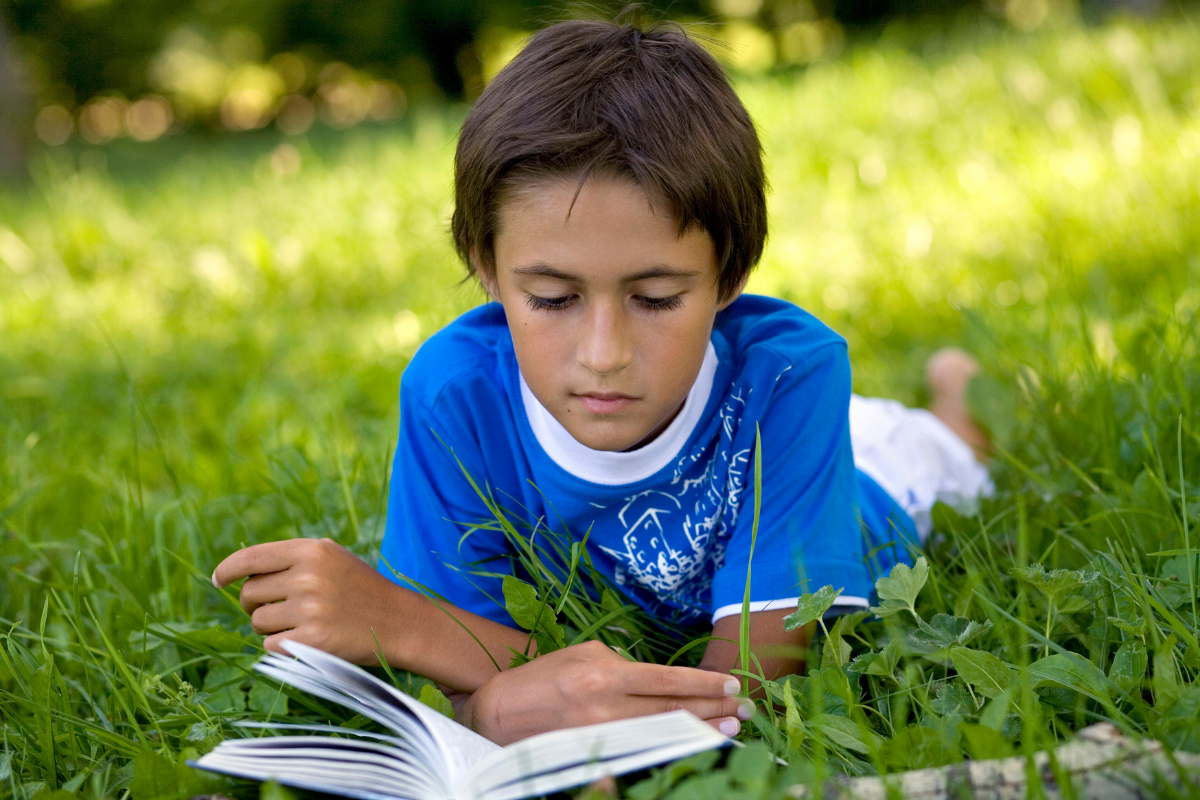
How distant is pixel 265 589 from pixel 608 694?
530mm

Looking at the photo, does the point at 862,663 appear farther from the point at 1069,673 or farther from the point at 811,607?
the point at 1069,673

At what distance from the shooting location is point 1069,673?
1209 mm

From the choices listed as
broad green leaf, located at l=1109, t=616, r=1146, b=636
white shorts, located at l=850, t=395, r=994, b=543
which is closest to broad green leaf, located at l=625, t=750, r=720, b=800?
broad green leaf, located at l=1109, t=616, r=1146, b=636

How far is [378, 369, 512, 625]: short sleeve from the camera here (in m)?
1.66

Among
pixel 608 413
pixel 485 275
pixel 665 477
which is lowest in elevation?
pixel 665 477

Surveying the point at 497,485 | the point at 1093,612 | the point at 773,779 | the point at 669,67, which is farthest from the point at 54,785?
the point at 1093,612

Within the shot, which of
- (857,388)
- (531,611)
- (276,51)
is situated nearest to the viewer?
(531,611)

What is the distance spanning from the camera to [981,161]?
4266 millimetres

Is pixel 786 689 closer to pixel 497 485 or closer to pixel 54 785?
pixel 497 485

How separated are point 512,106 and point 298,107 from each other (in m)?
20.5

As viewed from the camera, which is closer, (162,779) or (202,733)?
(162,779)

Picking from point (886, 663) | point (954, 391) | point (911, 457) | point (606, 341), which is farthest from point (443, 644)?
point (954, 391)

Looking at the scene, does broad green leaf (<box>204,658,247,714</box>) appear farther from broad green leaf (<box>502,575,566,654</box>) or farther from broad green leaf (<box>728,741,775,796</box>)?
broad green leaf (<box>728,741,775,796</box>)

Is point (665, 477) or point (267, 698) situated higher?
point (665, 477)
